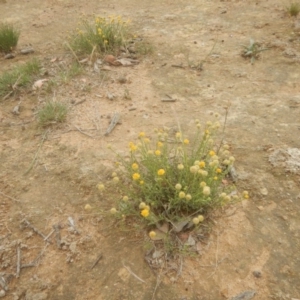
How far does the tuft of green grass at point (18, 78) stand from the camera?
149 inches

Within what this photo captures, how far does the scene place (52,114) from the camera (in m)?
3.30

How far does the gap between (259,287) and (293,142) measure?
1.40 m

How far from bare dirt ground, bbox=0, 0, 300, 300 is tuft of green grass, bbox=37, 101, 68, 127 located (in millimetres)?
89

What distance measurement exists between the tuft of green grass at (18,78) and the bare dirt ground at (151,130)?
18 centimetres

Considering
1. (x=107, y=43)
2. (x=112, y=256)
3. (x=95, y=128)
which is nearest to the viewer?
(x=112, y=256)

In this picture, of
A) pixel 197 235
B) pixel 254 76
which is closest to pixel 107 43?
pixel 254 76

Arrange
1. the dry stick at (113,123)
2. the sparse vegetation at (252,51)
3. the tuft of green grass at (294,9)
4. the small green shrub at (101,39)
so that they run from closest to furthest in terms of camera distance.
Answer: the dry stick at (113,123)
the sparse vegetation at (252,51)
the small green shrub at (101,39)
the tuft of green grass at (294,9)

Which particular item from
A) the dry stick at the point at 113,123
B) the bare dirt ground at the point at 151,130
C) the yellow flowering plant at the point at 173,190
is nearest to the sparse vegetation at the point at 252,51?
the bare dirt ground at the point at 151,130

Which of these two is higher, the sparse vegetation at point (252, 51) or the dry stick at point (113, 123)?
the sparse vegetation at point (252, 51)

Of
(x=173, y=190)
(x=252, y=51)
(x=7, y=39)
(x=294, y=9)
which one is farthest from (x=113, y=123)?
(x=294, y=9)

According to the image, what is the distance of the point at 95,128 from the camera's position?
325 cm

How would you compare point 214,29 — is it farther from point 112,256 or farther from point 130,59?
point 112,256

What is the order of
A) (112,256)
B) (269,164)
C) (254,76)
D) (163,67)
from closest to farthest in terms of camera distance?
1. (112,256)
2. (269,164)
3. (254,76)
4. (163,67)

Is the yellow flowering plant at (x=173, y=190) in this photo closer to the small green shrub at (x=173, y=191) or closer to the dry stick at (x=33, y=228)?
the small green shrub at (x=173, y=191)
